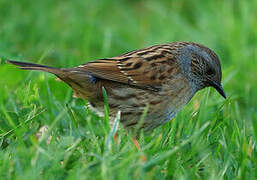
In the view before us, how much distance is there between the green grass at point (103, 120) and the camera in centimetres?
336


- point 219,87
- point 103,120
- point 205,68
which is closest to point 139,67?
point 103,120

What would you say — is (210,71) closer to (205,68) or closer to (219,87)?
(205,68)

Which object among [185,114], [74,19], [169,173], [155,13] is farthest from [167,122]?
[155,13]

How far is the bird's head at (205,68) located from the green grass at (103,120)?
19 centimetres

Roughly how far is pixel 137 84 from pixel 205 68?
88 centimetres

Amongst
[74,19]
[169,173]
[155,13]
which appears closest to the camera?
[169,173]

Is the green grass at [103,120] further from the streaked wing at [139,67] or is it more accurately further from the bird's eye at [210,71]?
the streaked wing at [139,67]

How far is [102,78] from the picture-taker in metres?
4.61

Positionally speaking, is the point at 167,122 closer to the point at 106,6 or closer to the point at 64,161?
the point at 64,161

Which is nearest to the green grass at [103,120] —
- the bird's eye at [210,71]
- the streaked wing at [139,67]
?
the bird's eye at [210,71]

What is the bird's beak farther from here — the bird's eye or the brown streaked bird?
the brown streaked bird

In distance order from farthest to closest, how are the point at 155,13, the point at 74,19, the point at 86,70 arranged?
the point at 155,13 < the point at 74,19 < the point at 86,70

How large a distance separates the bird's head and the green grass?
19cm

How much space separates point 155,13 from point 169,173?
18.8 feet
